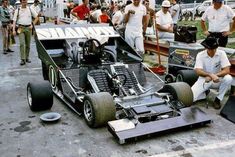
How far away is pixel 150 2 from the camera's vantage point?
447 inches

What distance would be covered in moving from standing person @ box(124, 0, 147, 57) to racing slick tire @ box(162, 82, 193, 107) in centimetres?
284

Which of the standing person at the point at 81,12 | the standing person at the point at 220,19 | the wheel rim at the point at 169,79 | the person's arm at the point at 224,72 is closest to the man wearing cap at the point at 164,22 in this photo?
the standing person at the point at 220,19

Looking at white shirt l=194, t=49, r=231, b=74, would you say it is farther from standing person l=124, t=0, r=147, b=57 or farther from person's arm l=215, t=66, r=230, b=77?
standing person l=124, t=0, r=147, b=57

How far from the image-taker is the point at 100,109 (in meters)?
4.68

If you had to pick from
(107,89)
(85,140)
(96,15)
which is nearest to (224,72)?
(107,89)

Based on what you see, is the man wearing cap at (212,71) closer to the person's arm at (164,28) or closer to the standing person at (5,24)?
the person's arm at (164,28)

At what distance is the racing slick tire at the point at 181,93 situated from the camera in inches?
209

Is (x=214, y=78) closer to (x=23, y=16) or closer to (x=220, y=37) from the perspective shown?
(x=220, y=37)

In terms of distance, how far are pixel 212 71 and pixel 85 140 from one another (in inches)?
102

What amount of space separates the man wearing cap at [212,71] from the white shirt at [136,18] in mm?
2529

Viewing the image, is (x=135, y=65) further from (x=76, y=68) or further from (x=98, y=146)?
(x=98, y=146)

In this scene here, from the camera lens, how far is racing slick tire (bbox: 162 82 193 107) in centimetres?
530

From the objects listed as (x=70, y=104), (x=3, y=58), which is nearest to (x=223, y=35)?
(x=70, y=104)

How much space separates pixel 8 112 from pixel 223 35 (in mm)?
4537
